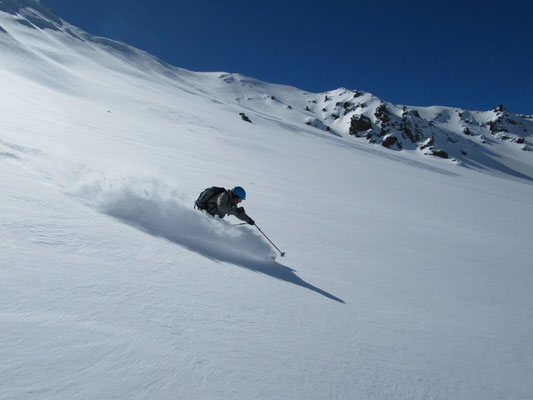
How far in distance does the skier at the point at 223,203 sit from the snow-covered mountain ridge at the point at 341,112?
65.9 meters

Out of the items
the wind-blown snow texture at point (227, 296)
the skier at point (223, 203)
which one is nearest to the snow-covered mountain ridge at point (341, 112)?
the wind-blown snow texture at point (227, 296)

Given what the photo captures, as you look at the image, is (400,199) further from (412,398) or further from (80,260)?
(80,260)

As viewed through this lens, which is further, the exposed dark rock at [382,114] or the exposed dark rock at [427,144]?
the exposed dark rock at [382,114]

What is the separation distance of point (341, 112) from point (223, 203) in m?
118

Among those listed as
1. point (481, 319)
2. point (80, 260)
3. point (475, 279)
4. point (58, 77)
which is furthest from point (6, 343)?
point (58, 77)

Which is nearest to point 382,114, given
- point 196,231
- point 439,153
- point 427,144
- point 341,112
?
point 341,112

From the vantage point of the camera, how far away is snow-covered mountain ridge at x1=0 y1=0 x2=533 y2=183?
3191 inches

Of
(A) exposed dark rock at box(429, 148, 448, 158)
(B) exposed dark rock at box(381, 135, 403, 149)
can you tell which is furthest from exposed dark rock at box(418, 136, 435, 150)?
(A) exposed dark rock at box(429, 148, 448, 158)

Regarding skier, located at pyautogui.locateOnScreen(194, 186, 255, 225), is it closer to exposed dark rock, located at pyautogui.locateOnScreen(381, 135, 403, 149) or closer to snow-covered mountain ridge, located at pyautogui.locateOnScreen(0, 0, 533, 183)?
snow-covered mountain ridge, located at pyautogui.locateOnScreen(0, 0, 533, 183)

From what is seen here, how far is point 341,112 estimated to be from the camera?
115625 mm

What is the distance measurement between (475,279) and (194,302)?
5.17 metres

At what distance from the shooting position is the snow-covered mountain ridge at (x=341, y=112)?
81.1 m

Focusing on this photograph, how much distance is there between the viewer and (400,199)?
41.8 ft

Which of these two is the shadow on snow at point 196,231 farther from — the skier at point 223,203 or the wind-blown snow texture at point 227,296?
the skier at point 223,203
